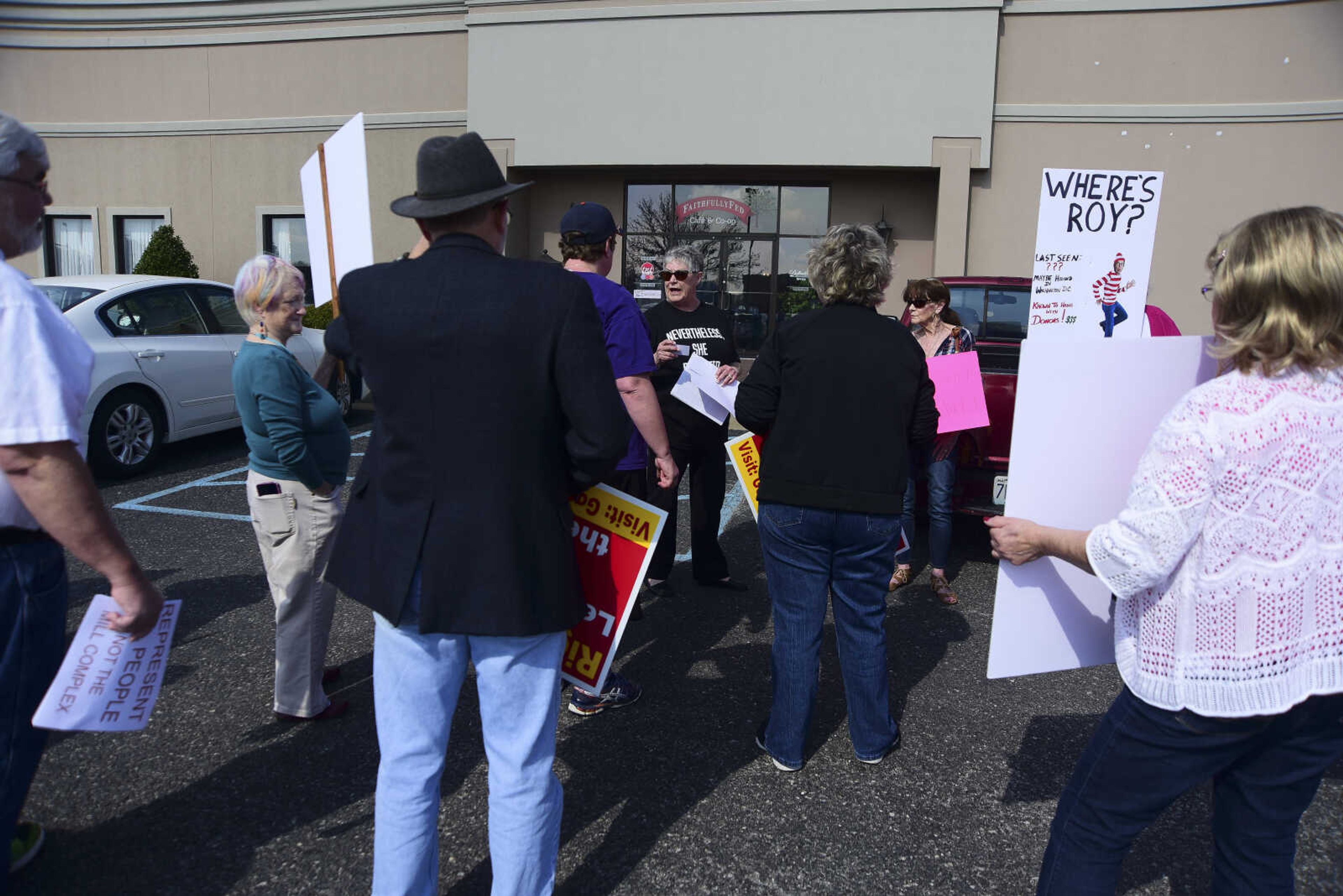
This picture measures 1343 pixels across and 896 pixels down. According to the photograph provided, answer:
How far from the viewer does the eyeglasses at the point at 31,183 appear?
6.32 feet

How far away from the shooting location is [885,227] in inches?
505

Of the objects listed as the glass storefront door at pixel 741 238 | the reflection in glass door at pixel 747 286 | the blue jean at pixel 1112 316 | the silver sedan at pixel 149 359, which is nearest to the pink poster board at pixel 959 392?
the blue jean at pixel 1112 316

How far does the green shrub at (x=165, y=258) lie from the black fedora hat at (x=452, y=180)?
1431 centimetres

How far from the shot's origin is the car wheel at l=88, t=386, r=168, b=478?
7.09 meters

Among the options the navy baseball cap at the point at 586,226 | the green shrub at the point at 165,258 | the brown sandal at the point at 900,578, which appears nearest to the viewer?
the navy baseball cap at the point at 586,226

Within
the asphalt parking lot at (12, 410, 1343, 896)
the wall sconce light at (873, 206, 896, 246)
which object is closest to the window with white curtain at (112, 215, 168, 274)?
the wall sconce light at (873, 206, 896, 246)

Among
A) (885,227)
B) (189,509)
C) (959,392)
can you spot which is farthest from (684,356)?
(885,227)

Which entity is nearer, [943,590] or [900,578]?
[943,590]

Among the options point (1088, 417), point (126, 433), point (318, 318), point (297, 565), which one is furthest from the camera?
point (318, 318)

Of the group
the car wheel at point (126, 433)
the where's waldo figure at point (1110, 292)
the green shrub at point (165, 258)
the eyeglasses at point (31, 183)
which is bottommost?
the car wheel at point (126, 433)

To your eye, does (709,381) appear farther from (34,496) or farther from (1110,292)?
(34,496)

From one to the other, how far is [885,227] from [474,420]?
38.8ft

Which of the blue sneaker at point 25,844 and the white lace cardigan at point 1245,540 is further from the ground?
the white lace cardigan at point 1245,540

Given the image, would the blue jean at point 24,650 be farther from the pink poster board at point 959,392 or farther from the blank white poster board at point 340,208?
the pink poster board at point 959,392
